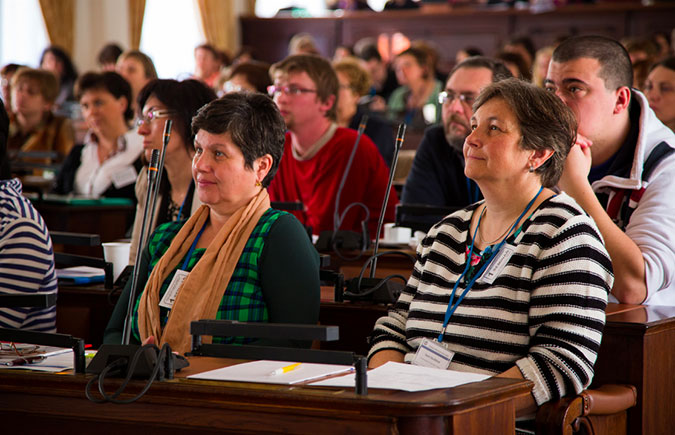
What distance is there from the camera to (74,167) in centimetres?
485

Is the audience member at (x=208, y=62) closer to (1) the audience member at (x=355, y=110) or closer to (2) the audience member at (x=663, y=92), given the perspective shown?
(1) the audience member at (x=355, y=110)

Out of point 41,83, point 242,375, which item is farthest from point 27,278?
point 41,83

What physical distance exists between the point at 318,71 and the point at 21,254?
188cm

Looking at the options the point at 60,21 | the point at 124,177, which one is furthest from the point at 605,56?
the point at 60,21

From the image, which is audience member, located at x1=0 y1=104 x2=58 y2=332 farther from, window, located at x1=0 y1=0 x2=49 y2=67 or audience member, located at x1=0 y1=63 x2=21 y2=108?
window, located at x1=0 y1=0 x2=49 y2=67

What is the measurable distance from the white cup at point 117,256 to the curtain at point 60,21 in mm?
7539

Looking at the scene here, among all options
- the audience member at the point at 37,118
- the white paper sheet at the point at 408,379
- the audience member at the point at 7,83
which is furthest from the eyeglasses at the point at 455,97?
the audience member at the point at 7,83

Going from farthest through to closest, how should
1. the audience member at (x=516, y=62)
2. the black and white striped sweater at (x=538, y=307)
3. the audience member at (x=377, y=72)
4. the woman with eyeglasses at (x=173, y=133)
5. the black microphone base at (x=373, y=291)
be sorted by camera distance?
the audience member at (x=377, y=72) < the audience member at (x=516, y=62) < the woman with eyeglasses at (x=173, y=133) < the black microphone base at (x=373, y=291) < the black and white striped sweater at (x=538, y=307)

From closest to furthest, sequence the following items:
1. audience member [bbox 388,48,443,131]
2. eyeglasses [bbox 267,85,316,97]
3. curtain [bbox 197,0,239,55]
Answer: eyeglasses [bbox 267,85,316,97] < audience member [bbox 388,48,443,131] < curtain [bbox 197,0,239,55]

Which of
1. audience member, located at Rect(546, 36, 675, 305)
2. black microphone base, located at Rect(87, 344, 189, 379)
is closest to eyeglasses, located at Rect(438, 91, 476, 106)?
audience member, located at Rect(546, 36, 675, 305)

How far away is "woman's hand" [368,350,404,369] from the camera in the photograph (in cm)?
188

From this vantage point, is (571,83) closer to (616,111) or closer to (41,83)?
(616,111)

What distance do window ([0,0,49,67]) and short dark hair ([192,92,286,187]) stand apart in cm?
768

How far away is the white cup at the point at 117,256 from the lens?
2678 millimetres
